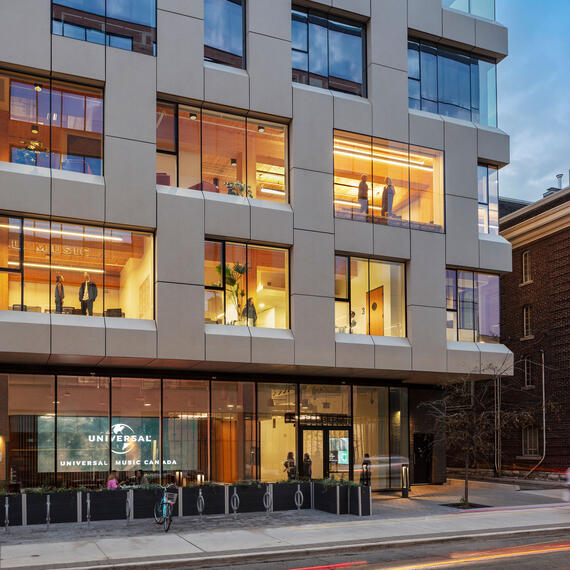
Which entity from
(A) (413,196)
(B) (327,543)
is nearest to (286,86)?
(A) (413,196)

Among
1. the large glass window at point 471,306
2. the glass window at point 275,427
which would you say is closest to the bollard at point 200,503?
the glass window at point 275,427

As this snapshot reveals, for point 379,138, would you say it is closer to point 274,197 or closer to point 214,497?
point 274,197

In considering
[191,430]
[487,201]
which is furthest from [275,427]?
[487,201]

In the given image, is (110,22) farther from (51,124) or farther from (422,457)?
(422,457)

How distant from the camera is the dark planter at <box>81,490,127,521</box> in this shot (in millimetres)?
20061

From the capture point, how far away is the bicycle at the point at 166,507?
1915 centimetres

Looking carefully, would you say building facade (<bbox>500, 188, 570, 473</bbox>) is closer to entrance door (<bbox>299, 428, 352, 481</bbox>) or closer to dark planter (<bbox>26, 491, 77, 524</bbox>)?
entrance door (<bbox>299, 428, 352, 481</bbox>)

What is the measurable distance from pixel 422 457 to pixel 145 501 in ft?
50.5

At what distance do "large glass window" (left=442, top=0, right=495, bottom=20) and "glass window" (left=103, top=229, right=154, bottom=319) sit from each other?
16499 millimetres

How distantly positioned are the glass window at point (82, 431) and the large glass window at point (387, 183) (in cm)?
1066

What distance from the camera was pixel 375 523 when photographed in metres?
20.4

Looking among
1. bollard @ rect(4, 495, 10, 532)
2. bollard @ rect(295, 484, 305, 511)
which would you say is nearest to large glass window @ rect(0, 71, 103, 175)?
bollard @ rect(4, 495, 10, 532)

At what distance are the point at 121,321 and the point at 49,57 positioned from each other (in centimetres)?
838

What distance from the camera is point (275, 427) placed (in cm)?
2730
